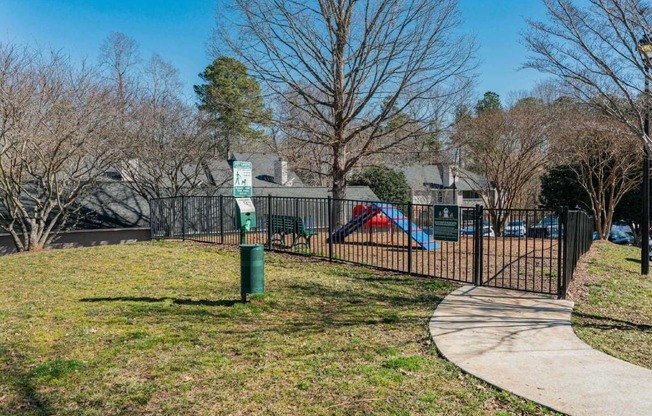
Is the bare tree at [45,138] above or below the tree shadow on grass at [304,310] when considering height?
above

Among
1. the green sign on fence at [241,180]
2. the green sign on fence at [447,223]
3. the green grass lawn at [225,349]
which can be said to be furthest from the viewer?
the green sign on fence at [447,223]

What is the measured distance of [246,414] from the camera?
3381 millimetres

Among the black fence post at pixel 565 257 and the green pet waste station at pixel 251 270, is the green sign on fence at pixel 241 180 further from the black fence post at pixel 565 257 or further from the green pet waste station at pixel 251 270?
the black fence post at pixel 565 257

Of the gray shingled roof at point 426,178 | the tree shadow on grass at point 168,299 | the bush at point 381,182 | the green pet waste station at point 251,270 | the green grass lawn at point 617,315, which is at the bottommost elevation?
the green grass lawn at point 617,315

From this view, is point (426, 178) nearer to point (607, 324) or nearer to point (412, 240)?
point (412, 240)

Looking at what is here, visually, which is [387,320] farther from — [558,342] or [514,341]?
[558,342]

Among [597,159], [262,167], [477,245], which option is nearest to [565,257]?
[477,245]

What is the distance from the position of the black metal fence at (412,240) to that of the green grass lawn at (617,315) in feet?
1.86

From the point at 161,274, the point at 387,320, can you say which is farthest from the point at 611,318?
the point at 161,274

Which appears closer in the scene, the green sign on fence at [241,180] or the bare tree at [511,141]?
the green sign on fence at [241,180]

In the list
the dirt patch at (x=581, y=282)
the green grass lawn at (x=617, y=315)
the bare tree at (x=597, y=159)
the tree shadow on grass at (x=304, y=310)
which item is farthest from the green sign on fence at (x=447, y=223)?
the bare tree at (x=597, y=159)

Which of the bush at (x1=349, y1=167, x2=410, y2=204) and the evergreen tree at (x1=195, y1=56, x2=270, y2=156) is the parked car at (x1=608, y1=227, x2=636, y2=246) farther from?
the evergreen tree at (x1=195, y1=56, x2=270, y2=156)

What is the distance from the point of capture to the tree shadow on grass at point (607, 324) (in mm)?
5770

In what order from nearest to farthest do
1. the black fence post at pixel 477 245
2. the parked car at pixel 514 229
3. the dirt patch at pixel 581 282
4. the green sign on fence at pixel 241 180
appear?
1. the dirt patch at pixel 581 282
2. the black fence post at pixel 477 245
3. the green sign on fence at pixel 241 180
4. the parked car at pixel 514 229
